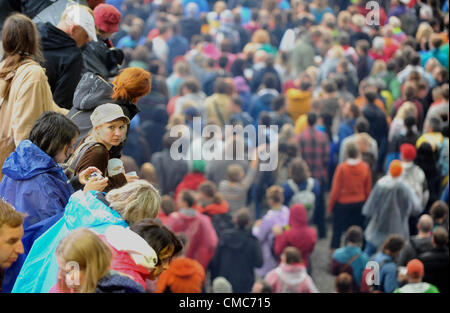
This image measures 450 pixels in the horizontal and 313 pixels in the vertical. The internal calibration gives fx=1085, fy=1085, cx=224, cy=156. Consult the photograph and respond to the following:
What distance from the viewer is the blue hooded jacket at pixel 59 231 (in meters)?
4.93

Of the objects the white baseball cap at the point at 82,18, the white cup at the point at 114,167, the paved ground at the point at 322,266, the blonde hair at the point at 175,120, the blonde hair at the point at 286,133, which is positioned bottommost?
the paved ground at the point at 322,266

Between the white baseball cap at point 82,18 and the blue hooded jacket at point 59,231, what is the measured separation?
2.15m

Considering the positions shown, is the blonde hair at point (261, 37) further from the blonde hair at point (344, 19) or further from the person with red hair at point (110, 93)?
Result: the person with red hair at point (110, 93)

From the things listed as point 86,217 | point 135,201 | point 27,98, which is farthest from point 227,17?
point 86,217

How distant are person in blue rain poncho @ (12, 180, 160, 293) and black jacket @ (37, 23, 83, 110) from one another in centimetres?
203

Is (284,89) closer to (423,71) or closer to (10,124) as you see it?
(423,71)

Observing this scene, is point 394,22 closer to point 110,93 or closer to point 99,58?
point 99,58

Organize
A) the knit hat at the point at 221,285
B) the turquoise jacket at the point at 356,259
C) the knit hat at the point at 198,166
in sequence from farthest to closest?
the knit hat at the point at 198,166 → the turquoise jacket at the point at 356,259 → the knit hat at the point at 221,285

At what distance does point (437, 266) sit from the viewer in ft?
37.9

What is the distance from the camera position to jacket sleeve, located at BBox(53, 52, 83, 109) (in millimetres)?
7133

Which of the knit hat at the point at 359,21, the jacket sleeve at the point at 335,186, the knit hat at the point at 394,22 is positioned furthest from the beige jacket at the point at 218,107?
the knit hat at the point at 394,22

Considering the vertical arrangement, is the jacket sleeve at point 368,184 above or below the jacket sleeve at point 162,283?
above

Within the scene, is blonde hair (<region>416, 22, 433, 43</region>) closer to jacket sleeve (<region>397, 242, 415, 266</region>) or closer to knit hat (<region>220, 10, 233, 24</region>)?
knit hat (<region>220, 10, 233, 24</region>)

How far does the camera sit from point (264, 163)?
13688 millimetres
